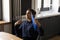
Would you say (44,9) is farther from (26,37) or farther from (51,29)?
(51,29)

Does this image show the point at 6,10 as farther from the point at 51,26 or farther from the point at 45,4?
the point at 51,26

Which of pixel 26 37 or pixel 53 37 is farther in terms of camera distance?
pixel 26 37

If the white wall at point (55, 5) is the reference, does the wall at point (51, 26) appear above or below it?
below

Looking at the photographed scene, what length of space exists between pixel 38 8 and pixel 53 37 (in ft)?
5.44

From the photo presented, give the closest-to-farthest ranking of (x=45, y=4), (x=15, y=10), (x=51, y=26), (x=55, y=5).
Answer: (x=51, y=26), (x=15, y=10), (x=45, y=4), (x=55, y=5)

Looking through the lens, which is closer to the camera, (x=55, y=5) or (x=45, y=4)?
(x=45, y=4)

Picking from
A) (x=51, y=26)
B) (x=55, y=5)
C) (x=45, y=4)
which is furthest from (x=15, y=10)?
(x=51, y=26)

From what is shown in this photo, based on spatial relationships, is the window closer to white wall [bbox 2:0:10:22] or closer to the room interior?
the room interior

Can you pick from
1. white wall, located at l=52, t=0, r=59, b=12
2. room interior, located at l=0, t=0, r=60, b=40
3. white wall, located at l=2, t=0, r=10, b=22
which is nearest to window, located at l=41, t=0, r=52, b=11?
room interior, located at l=0, t=0, r=60, b=40

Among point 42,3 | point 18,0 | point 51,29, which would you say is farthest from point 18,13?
point 51,29

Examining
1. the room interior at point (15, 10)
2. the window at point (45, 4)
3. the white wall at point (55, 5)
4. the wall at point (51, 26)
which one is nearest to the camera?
the wall at point (51, 26)

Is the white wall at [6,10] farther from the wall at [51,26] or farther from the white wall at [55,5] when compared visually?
the wall at [51,26]

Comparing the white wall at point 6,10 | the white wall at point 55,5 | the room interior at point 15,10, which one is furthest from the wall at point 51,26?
the white wall at point 55,5

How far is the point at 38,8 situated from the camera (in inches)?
104
